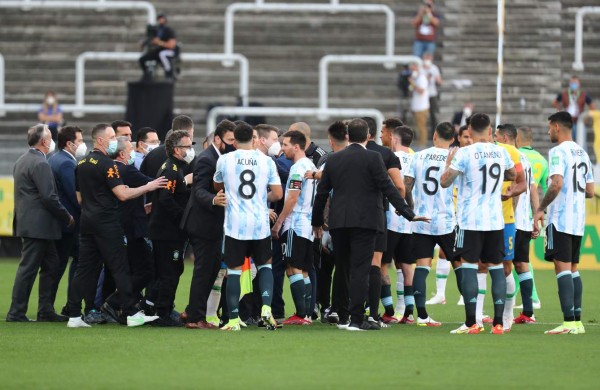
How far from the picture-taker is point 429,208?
47.4 ft

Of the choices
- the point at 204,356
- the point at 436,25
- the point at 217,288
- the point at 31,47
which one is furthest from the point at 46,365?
the point at 31,47

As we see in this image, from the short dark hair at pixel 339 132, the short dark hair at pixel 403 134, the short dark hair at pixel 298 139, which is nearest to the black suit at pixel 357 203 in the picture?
the short dark hair at pixel 339 132

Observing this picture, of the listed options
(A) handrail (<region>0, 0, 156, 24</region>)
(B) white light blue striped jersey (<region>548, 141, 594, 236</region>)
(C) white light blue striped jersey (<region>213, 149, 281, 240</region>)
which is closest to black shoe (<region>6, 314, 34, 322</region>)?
(C) white light blue striped jersey (<region>213, 149, 281, 240</region>)

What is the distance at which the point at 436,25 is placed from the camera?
2789cm

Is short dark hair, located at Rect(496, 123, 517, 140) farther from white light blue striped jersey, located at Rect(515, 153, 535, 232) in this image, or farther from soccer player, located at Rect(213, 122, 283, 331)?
soccer player, located at Rect(213, 122, 283, 331)

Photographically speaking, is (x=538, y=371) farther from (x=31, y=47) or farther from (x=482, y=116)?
(x=31, y=47)

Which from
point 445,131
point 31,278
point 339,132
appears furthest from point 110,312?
point 445,131

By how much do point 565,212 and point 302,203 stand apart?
2.68 m

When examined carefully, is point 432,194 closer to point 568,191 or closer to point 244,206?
point 568,191

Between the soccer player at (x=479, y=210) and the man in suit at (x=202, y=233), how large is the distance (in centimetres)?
229

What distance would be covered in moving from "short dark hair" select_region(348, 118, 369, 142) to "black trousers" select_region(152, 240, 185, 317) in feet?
6.86

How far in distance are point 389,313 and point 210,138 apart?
2.74 meters

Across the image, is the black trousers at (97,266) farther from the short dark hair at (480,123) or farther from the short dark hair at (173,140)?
the short dark hair at (480,123)

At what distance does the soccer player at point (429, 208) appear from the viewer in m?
14.4
